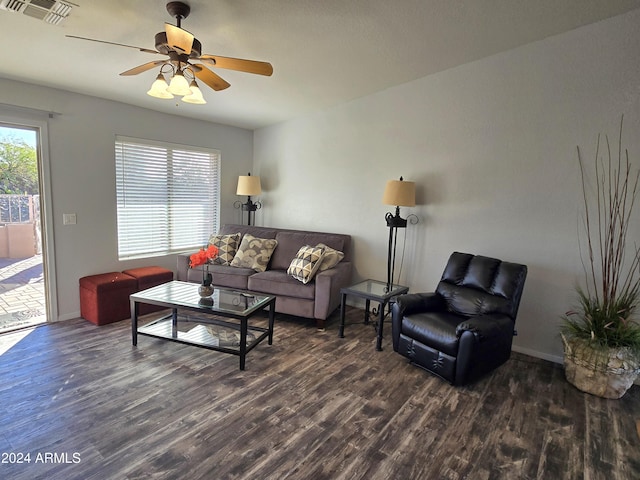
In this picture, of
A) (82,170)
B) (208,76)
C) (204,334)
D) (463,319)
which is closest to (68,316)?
(82,170)

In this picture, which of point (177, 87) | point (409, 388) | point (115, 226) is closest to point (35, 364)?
point (115, 226)

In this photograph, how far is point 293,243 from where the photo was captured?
4.46 m

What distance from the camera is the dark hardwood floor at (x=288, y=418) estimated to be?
183 cm

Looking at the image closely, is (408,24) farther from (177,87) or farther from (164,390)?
(164,390)

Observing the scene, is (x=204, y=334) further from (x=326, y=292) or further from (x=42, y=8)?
(x=42, y=8)

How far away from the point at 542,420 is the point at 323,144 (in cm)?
373

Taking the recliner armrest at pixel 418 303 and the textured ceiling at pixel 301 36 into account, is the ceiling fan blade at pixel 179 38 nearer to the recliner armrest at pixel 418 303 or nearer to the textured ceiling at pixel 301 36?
the textured ceiling at pixel 301 36

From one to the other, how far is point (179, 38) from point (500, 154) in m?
2.88

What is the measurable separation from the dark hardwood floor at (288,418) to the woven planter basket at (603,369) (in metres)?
0.11

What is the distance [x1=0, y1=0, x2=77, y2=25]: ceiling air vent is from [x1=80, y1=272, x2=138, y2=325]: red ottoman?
2445 millimetres

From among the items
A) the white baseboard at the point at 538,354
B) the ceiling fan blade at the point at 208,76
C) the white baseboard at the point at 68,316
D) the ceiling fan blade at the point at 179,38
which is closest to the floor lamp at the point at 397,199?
the white baseboard at the point at 538,354

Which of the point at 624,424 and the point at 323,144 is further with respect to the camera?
the point at 323,144

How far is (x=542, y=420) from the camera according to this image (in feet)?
7.45

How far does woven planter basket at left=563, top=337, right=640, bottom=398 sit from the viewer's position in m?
2.49
